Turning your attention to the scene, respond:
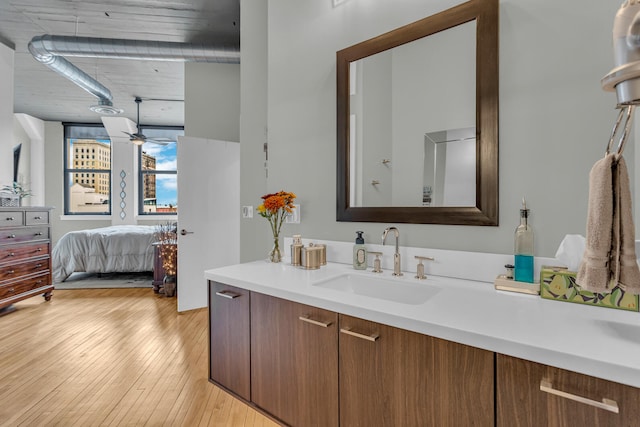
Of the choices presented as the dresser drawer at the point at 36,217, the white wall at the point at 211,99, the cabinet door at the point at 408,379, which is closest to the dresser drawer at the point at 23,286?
the dresser drawer at the point at 36,217

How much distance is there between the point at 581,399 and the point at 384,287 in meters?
0.84

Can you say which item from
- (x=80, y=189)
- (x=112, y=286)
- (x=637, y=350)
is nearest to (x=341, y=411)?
(x=637, y=350)

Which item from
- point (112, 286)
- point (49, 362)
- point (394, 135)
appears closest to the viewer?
point (394, 135)

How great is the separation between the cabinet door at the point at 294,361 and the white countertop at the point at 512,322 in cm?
6

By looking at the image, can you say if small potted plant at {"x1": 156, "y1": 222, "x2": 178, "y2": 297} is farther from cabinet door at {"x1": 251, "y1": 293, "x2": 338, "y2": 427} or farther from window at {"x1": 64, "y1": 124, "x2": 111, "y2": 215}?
window at {"x1": 64, "y1": 124, "x2": 111, "y2": 215}

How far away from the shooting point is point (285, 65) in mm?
2164

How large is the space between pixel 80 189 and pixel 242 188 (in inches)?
249

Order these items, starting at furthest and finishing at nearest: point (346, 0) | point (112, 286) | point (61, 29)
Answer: point (112, 286), point (61, 29), point (346, 0)

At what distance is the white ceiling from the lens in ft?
10.8

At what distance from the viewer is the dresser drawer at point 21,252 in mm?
3312

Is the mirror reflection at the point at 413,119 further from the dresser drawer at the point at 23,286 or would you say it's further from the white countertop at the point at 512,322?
the dresser drawer at the point at 23,286

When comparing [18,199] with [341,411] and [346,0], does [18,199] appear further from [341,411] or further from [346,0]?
[341,411]

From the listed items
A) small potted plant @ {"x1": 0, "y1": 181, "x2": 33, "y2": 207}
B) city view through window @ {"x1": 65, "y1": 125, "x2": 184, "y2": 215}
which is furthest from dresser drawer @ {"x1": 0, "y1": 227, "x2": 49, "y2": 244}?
city view through window @ {"x1": 65, "y1": 125, "x2": 184, "y2": 215}

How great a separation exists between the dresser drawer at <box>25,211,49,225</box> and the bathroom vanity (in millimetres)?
3285
